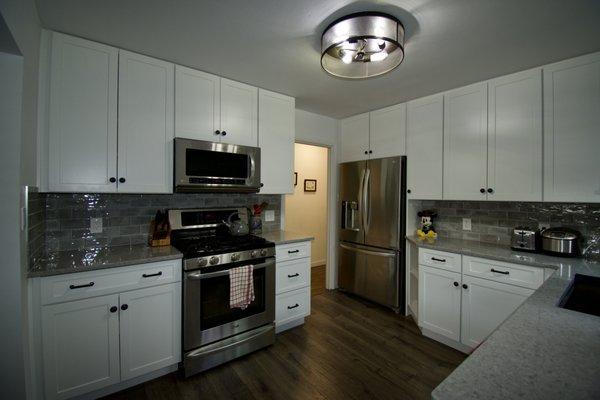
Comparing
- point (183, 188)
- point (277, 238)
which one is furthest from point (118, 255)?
point (277, 238)

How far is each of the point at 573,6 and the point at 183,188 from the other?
8.84ft

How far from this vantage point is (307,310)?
272 cm

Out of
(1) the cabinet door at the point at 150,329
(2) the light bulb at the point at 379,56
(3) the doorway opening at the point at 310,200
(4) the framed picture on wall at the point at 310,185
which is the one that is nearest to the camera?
(2) the light bulb at the point at 379,56

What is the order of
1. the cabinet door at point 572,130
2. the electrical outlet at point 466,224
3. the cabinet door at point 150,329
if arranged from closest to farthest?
the cabinet door at point 150,329 < the cabinet door at point 572,130 < the electrical outlet at point 466,224

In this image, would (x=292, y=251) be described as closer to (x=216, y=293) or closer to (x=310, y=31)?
(x=216, y=293)

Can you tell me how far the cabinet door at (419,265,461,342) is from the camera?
2293 mm

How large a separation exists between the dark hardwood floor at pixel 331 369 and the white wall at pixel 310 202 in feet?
7.04

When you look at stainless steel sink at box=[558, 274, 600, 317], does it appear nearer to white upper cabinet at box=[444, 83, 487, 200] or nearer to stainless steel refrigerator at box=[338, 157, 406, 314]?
white upper cabinet at box=[444, 83, 487, 200]

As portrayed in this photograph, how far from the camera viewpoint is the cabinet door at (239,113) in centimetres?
240

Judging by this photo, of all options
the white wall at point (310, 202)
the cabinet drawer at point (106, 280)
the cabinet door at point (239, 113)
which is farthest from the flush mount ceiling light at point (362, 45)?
the white wall at point (310, 202)

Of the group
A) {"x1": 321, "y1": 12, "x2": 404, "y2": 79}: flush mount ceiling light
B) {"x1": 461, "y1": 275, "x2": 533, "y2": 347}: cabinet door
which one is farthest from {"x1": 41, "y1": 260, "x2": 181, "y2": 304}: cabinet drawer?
{"x1": 461, "y1": 275, "x2": 533, "y2": 347}: cabinet door

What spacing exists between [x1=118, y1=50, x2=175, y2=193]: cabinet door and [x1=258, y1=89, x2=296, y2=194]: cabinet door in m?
0.85

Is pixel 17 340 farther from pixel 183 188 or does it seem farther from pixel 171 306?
pixel 183 188

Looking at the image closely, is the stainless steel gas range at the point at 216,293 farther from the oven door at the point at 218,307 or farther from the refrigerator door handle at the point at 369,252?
the refrigerator door handle at the point at 369,252
